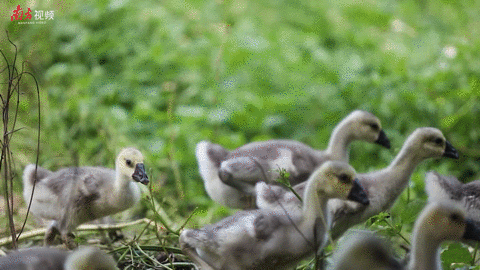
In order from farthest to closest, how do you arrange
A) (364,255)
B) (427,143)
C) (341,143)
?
(341,143) → (427,143) → (364,255)

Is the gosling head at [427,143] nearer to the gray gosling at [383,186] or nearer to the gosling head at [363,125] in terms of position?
the gray gosling at [383,186]

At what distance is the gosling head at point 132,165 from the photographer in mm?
3696

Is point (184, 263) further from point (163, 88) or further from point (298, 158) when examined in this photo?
point (163, 88)

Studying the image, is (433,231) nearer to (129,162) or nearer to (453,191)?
(453,191)

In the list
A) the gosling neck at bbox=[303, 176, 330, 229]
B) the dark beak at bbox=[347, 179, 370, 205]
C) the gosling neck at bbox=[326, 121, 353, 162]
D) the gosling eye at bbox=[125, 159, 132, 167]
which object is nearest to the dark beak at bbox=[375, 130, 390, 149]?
the gosling neck at bbox=[326, 121, 353, 162]

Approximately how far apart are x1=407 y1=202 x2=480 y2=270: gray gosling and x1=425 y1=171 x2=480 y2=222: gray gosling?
104 cm

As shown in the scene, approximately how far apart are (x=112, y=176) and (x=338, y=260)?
1.92 meters

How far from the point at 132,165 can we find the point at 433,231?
1.82 m

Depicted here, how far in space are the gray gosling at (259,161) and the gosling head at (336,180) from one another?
706 mm

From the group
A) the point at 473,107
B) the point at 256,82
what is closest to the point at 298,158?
the point at 473,107

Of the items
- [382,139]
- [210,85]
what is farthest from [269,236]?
[210,85]

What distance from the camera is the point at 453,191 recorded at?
12.1ft

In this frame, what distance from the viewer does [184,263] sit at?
3.29m

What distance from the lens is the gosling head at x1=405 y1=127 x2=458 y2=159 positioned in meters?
3.85
